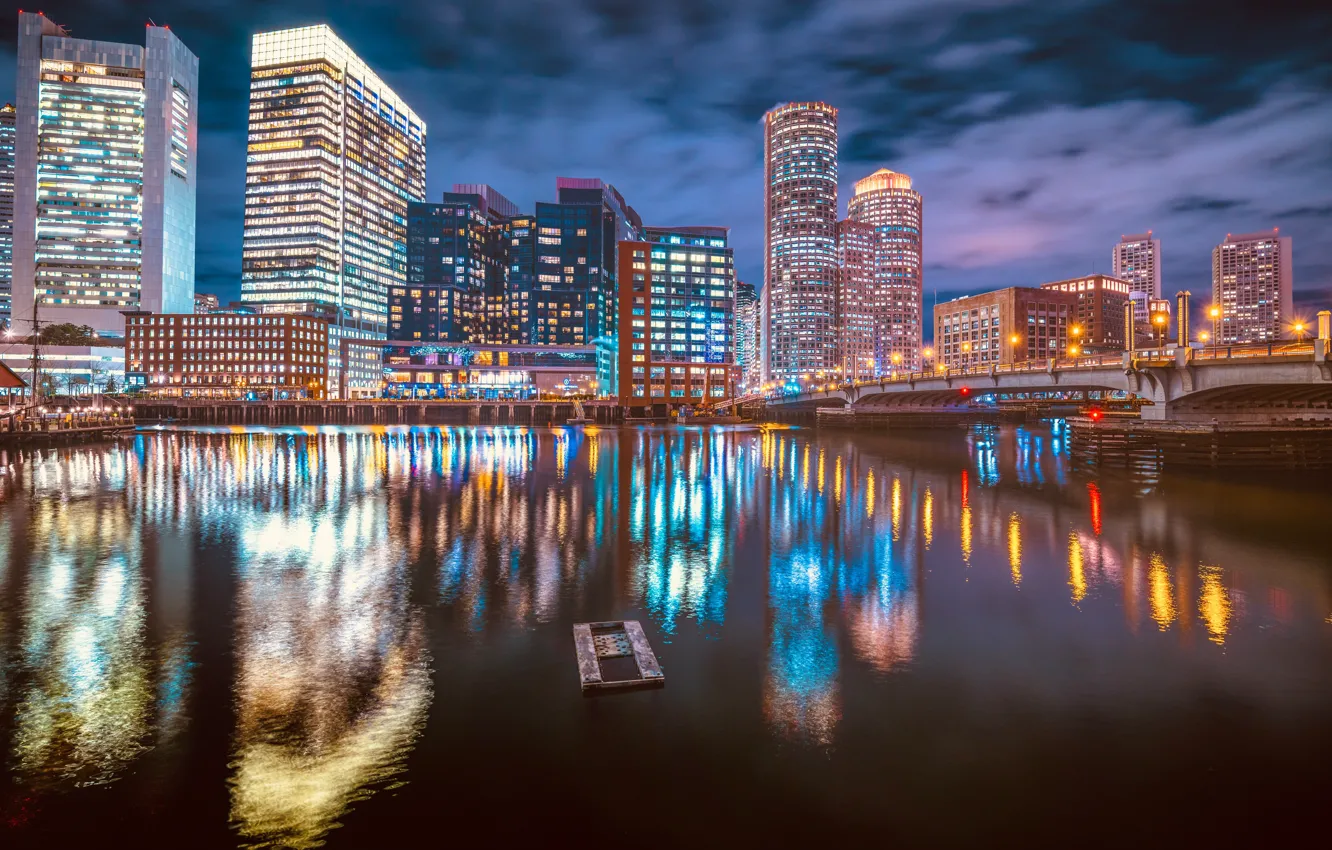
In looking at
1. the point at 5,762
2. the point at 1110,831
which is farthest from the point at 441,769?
the point at 1110,831

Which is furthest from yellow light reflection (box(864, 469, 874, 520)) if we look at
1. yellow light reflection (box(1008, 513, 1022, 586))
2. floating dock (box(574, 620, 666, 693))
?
floating dock (box(574, 620, 666, 693))

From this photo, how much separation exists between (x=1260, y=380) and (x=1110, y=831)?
43.0 m

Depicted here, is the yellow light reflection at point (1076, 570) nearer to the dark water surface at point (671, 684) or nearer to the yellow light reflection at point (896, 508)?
the dark water surface at point (671, 684)

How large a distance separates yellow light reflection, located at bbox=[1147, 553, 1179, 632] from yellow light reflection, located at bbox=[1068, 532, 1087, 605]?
1410mm

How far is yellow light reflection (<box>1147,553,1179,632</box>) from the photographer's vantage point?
14461 millimetres

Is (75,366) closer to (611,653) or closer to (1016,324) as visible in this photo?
(611,653)

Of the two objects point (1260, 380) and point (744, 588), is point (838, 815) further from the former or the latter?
point (1260, 380)

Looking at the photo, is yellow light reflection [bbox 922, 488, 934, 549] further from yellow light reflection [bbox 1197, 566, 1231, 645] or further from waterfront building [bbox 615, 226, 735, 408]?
waterfront building [bbox 615, 226, 735, 408]

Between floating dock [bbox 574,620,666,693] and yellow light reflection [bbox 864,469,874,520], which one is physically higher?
yellow light reflection [bbox 864,469,874,520]

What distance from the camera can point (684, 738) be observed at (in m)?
9.18

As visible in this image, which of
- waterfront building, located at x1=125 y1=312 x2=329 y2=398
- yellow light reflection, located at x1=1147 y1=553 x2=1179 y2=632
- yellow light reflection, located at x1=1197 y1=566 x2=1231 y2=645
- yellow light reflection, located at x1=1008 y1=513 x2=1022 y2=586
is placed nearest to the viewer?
yellow light reflection, located at x1=1197 y1=566 x2=1231 y2=645

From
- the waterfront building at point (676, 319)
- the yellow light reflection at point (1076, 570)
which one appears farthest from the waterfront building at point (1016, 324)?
the yellow light reflection at point (1076, 570)

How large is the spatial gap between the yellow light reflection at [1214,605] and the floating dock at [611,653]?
11.1 m

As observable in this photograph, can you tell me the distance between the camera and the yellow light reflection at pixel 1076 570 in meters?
16.6
